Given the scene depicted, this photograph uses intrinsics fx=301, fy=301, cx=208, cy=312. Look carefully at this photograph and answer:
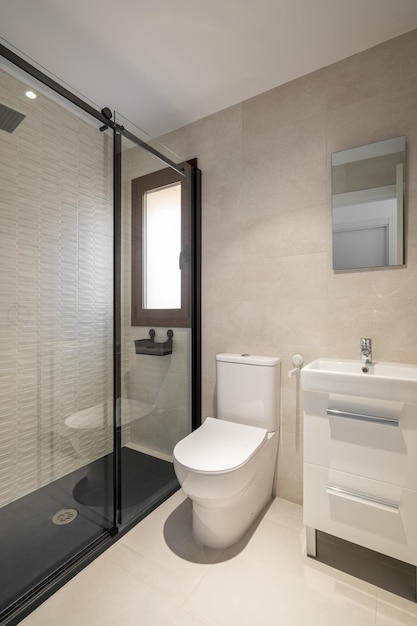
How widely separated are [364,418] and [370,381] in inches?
6.4

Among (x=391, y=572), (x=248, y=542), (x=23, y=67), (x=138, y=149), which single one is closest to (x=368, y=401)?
(x=391, y=572)

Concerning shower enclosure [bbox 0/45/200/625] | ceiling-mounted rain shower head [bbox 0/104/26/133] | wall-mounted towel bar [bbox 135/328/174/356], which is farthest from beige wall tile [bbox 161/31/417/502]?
ceiling-mounted rain shower head [bbox 0/104/26/133]

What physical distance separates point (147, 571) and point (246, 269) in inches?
62.8

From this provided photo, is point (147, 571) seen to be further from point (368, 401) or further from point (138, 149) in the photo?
point (138, 149)

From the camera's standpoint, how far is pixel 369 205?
1.53 metres

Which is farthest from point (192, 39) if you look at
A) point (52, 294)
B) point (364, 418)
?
point (364, 418)

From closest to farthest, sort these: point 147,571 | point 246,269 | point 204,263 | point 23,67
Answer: point 23,67, point 147,571, point 246,269, point 204,263

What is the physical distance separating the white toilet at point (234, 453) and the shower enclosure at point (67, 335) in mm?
438

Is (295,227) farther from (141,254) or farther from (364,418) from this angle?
(364,418)

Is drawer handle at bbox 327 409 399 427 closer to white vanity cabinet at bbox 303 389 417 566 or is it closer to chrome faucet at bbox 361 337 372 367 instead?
white vanity cabinet at bbox 303 389 417 566

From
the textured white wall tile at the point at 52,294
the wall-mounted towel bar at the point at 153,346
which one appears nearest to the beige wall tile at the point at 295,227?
the wall-mounted towel bar at the point at 153,346

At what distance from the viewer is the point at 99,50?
155 cm

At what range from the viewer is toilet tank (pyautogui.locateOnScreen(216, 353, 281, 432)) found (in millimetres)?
1697

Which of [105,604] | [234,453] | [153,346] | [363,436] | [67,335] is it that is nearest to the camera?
[105,604]
